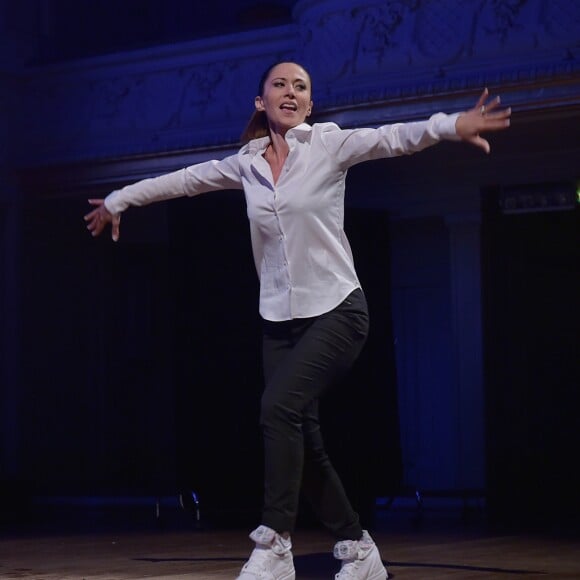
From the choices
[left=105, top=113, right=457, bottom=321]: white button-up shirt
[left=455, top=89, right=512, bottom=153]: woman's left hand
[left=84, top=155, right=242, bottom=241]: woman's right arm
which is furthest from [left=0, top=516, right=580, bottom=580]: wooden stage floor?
[left=455, top=89, right=512, bottom=153]: woman's left hand

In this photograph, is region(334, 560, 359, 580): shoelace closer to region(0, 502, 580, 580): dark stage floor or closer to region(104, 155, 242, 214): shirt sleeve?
region(0, 502, 580, 580): dark stage floor

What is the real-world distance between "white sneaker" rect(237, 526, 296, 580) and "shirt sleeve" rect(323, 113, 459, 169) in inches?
36.9

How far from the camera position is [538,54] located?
646 centimetres

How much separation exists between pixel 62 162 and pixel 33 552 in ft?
13.0

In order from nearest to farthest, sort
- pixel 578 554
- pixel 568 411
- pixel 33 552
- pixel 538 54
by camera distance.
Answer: pixel 578 554
pixel 33 552
pixel 538 54
pixel 568 411

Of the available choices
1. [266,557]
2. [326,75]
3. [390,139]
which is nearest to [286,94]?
[390,139]

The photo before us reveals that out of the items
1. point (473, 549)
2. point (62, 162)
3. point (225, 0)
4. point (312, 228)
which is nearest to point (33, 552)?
point (473, 549)

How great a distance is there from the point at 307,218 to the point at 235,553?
6.85 feet

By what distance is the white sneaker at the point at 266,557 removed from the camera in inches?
122

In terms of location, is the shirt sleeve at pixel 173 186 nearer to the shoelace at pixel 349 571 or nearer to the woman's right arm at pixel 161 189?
the woman's right arm at pixel 161 189

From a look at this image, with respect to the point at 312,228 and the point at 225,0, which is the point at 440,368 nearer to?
the point at 225,0

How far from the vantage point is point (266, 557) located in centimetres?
312

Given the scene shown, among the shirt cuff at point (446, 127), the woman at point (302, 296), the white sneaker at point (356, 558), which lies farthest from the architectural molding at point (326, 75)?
the white sneaker at point (356, 558)

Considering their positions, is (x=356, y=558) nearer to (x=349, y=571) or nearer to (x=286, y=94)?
(x=349, y=571)
